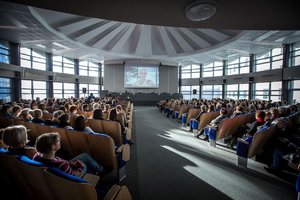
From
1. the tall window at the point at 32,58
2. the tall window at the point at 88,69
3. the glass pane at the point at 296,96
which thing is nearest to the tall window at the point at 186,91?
the glass pane at the point at 296,96

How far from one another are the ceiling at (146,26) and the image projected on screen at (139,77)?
138 inches

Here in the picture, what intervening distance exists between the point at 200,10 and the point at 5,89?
17.2m

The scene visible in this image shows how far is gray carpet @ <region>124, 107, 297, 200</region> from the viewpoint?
261 centimetres

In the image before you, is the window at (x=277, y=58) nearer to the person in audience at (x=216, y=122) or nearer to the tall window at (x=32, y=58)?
the person in audience at (x=216, y=122)

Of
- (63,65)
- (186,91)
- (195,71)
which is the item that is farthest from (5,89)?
(195,71)

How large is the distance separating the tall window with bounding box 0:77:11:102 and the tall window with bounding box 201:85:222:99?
23987 millimetres

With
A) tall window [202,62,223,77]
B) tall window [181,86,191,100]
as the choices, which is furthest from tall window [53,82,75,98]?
tall window [202,62,223,77]

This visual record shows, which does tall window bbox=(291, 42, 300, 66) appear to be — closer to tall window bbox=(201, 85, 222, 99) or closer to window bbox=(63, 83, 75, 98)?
tall window bbox=(201, 85, 222, 99)

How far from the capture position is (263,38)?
42.2 feet

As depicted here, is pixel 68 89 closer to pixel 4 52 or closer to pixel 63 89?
pixel 63 89

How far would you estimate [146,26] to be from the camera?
1505 centimetres

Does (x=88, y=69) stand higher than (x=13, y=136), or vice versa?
(x=88, y=69)

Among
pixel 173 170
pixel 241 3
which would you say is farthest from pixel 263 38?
pixel 173 170

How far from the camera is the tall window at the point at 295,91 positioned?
13.5 meters
